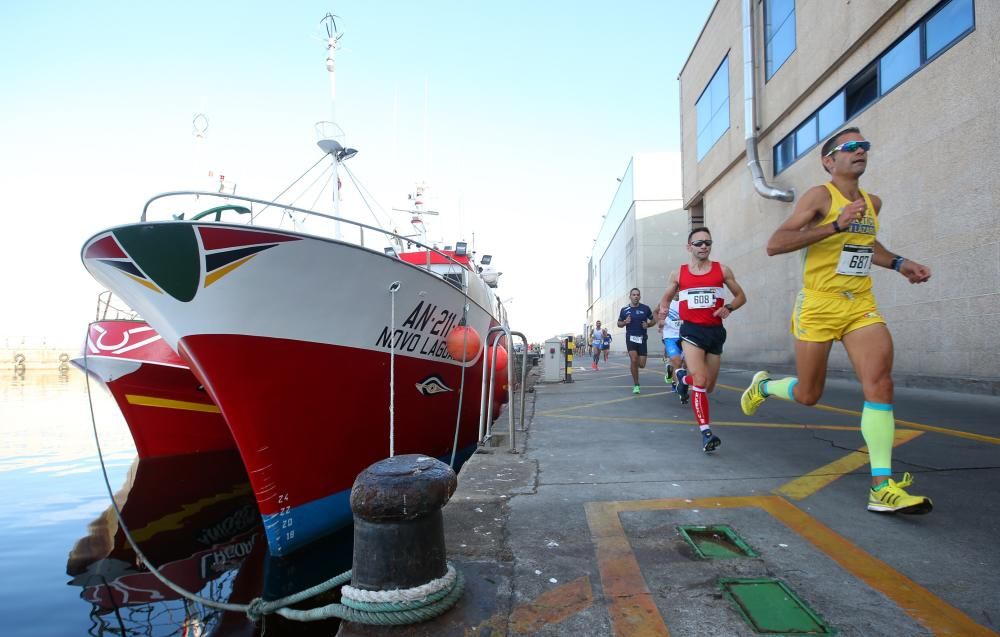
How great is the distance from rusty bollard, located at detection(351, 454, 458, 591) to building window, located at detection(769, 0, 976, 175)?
401 inches

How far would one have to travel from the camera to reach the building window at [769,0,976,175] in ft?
26.3

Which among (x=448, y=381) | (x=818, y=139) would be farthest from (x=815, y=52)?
(x=448, y=381)

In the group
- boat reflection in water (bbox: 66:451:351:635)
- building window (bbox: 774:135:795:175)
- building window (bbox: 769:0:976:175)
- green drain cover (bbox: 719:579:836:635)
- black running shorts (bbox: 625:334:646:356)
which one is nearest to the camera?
green drain cover (bbox: 719:579:836:635)

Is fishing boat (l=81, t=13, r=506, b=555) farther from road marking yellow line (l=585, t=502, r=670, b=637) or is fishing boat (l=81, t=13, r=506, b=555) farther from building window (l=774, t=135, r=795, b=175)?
building window (l=774, t=135, r=795, b=175)

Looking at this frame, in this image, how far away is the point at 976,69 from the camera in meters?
7.55

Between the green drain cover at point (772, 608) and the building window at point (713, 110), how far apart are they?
1803cm

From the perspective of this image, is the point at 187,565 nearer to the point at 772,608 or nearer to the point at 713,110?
the point at 772,608

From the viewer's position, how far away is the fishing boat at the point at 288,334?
12.2ft

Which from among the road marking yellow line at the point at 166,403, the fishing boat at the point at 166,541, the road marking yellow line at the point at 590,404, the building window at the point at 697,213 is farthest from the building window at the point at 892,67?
the road marking yellow line at the point at 166,403

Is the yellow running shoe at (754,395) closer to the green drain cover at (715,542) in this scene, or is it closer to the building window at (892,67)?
the green drain cover at (715,542)

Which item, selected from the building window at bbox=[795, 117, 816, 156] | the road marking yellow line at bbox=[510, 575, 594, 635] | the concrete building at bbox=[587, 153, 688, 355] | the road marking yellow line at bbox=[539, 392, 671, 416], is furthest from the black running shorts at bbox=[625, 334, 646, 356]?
the concrete building at bbox=[587, 153, 688, 355]

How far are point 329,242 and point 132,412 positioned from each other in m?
6.24

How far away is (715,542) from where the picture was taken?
231 centimetres

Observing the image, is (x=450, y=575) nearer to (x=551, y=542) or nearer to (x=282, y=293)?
(x=551, y=542)
